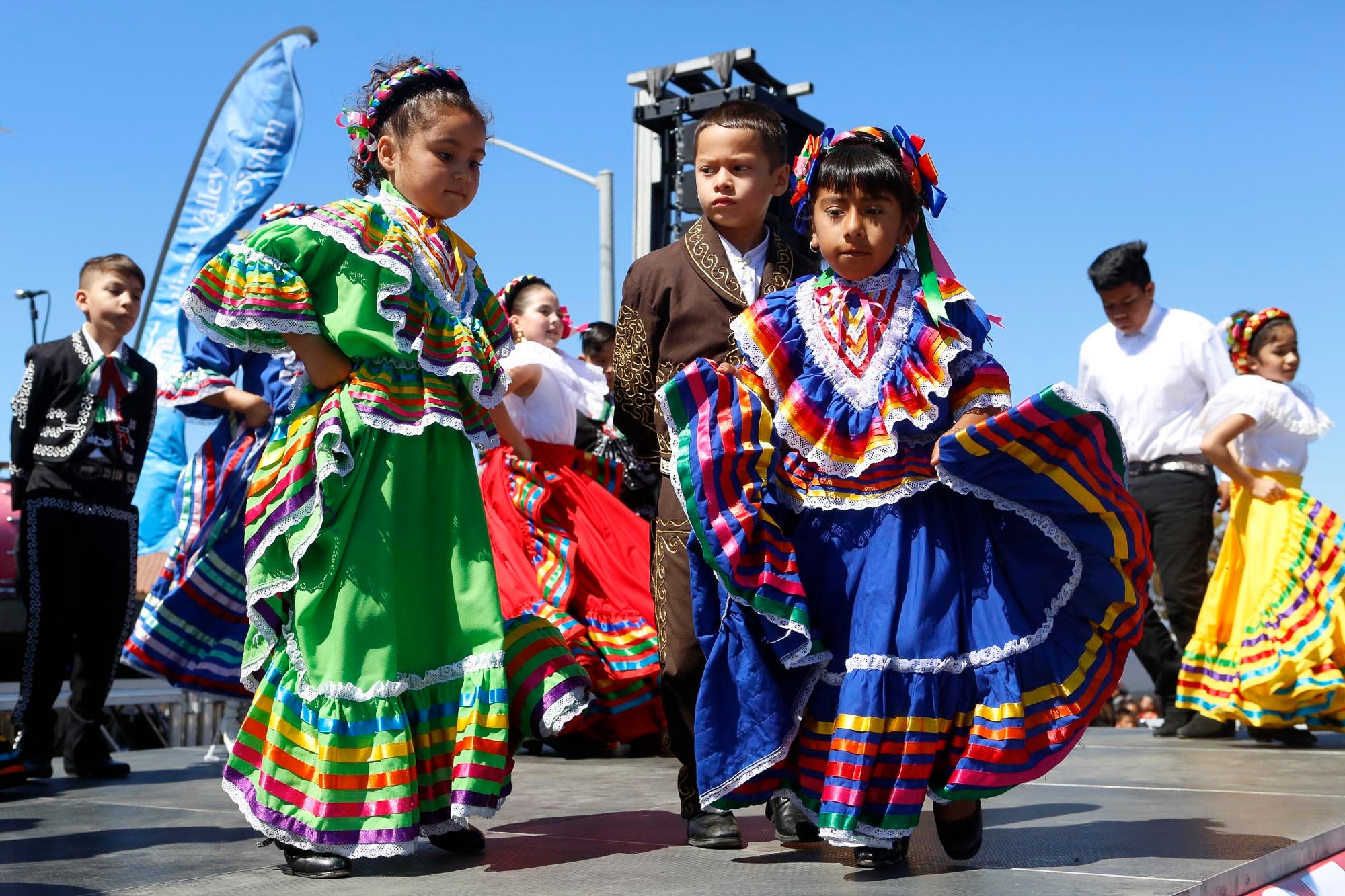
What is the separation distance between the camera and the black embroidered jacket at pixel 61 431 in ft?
16.1

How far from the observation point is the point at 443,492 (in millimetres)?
3031

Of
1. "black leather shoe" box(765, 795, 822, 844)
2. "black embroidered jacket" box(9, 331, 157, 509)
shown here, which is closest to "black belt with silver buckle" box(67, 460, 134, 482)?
"black embroidered jacket" box(9, 331, 157, 509)

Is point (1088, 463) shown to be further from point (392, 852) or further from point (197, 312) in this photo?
point (197, 312)

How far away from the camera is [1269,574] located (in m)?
5.52

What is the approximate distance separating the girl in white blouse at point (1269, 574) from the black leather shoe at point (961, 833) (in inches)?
120

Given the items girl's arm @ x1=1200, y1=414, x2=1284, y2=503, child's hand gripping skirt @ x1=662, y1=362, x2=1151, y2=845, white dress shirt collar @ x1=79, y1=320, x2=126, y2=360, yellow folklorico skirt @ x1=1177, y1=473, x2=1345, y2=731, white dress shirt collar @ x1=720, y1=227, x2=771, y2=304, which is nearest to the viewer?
child's hand gripping skirt @ x1=662, y1=362, x2=1151, y2=845

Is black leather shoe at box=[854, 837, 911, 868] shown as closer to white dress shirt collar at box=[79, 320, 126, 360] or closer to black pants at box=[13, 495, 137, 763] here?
black pants at box=[13, 495, 137, 763]

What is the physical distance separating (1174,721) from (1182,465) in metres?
1.14

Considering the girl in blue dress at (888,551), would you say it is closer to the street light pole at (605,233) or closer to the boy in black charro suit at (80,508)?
the boy in black charro suit at (80,508)

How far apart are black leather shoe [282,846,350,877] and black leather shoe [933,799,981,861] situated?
48.1 inches

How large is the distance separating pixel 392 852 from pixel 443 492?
30.6 inches

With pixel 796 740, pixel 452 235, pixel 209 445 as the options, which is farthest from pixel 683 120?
pixel 796 740

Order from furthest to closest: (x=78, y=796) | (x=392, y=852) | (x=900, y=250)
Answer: (x=78, y=796), (x=900, y=250), (x=392, y=852)

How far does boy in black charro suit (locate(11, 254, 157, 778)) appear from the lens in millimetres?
4887
